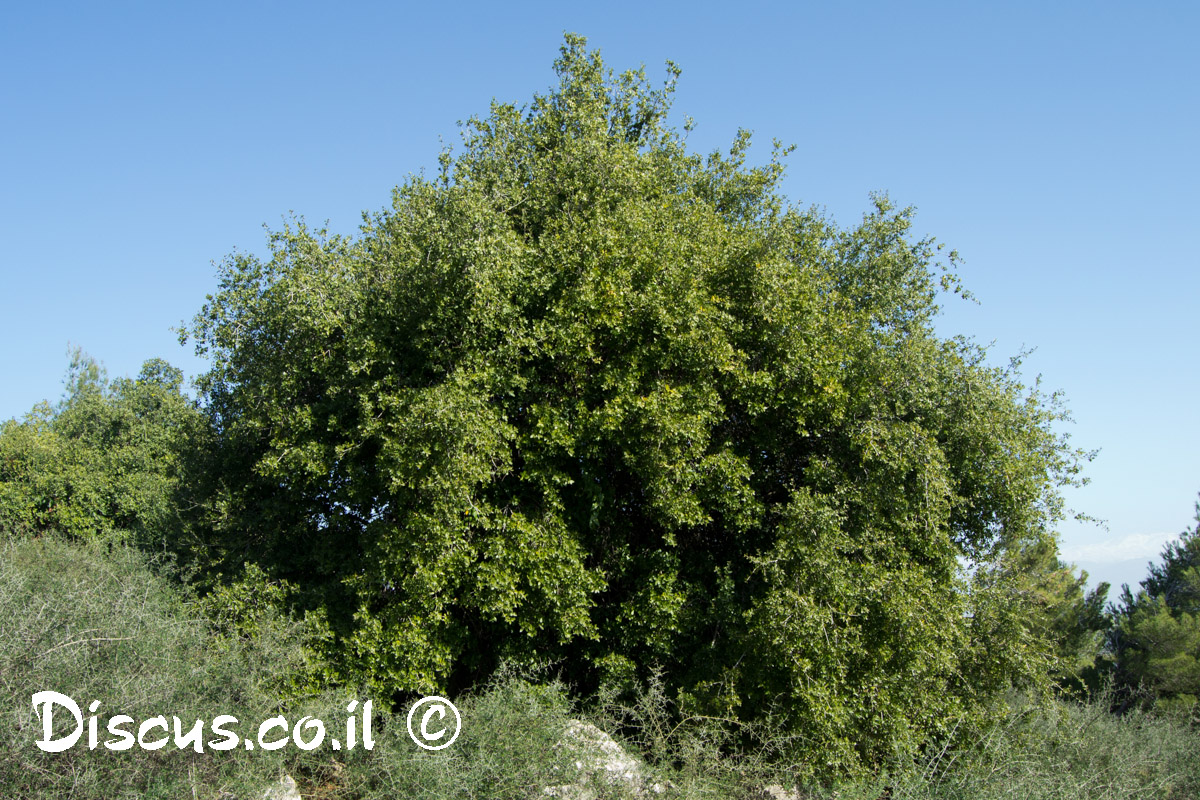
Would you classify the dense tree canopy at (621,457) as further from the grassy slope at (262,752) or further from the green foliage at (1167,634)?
the green foliage at (1167,634)

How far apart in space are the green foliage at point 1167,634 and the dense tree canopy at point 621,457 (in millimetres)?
15021

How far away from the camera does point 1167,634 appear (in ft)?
105

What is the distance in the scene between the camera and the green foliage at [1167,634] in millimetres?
30719

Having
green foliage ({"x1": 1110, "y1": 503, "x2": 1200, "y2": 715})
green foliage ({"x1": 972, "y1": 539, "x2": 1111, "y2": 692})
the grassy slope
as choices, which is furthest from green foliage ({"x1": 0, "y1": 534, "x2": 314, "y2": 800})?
green foliage ({"x1": 1110, "y1": 503, "x2": 1200, "y2": 715})

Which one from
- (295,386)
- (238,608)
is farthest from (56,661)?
(295,386)

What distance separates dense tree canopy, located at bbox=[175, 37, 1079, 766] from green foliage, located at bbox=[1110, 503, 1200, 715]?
1502cm

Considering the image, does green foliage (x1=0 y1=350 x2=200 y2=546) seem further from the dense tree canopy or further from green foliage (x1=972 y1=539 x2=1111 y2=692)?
green foliage (x1=972 y1=539 x2=1111 y2=692)

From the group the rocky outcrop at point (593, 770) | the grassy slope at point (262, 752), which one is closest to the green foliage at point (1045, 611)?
the grassy slope at point (262, 752)

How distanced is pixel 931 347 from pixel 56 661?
17242 millimetres

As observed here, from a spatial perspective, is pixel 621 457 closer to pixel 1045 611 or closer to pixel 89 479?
pixel 1045 611

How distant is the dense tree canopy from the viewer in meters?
16.0

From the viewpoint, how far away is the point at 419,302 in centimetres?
1719

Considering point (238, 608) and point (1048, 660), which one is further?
point (1048, 660)

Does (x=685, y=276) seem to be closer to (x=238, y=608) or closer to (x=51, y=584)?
(x=238, y=608)
